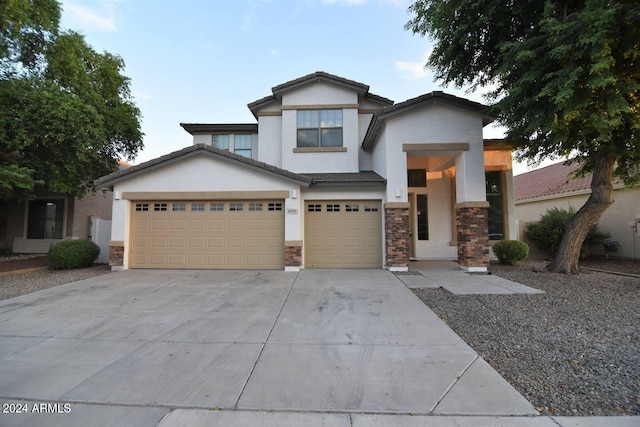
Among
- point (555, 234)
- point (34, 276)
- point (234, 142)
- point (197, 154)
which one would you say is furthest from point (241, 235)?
point (555, 234)

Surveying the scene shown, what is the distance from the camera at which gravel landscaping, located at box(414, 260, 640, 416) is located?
9.61 ft

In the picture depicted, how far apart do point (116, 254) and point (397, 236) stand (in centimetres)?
946

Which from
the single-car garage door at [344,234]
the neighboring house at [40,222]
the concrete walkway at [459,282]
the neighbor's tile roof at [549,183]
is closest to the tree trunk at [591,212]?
the concrete walkway at [459,282]

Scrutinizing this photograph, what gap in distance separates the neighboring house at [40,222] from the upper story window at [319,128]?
12.1 meters

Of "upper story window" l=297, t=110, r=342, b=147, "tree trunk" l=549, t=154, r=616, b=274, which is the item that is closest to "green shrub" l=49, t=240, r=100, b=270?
"upper story window" l=297, t=110, r=342, b=147

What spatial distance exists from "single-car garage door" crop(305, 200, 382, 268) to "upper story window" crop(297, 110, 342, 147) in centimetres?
323

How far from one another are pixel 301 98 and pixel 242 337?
35.1ft

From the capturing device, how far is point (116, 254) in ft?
32.8

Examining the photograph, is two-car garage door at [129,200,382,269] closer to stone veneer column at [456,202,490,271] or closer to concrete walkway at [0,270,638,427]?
stone veneer column at [456,202,490,271]

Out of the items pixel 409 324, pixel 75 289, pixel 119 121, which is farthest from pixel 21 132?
pixel 409 324

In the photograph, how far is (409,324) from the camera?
492cm

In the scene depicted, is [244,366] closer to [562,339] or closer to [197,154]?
[562,339]

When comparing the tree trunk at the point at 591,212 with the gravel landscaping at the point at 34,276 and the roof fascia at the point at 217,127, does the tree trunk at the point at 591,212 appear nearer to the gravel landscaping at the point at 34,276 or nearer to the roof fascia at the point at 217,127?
the roof fascia at the point at 217,127

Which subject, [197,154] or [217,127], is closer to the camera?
[197,154]
